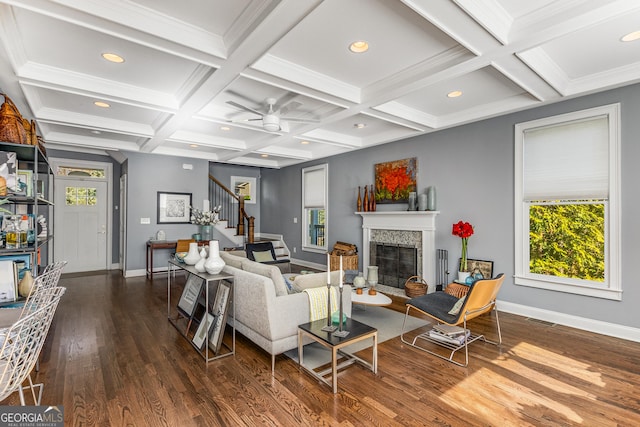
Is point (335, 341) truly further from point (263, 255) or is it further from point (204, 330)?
point (263, 255)

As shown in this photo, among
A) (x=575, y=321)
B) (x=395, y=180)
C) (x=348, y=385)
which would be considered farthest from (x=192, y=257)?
(x=575, y=321)

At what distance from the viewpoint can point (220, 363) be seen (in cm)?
291

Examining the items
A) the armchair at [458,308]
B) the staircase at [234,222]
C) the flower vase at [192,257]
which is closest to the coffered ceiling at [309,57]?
the flower vase at [192,257]

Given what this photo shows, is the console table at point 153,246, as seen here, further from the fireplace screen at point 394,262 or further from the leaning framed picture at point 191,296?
the fireplace screen at point 394,262

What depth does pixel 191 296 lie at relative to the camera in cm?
399

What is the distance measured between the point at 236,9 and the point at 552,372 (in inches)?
156

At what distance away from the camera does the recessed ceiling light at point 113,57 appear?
3062mm

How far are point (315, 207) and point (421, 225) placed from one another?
3121 millimetres

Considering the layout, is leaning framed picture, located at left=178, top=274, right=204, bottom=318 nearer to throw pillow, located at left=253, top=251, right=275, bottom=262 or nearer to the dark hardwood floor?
the dark hardwood floor

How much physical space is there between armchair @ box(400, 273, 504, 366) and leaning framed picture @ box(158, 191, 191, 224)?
5.80m

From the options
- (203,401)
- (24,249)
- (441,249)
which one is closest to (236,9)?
(24,249)

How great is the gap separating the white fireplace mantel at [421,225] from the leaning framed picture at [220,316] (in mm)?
3402

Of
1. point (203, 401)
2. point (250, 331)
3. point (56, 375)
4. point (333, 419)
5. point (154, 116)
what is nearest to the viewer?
point (333, 419)

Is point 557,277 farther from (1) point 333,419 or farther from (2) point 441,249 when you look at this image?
(1) point 333,419
